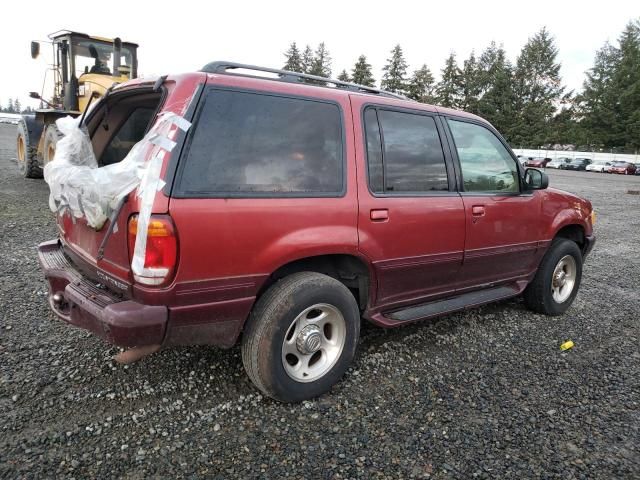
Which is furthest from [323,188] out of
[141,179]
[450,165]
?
[450,165]

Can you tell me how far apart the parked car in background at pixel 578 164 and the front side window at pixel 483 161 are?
4489 centimetres

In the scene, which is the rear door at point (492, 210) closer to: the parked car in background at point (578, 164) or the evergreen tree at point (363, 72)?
the parked car in background at point (578, 164)

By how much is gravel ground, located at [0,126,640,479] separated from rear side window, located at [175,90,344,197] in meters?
1.29

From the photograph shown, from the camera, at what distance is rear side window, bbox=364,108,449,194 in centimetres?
315

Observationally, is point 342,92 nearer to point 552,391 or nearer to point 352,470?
Result: point 352,470

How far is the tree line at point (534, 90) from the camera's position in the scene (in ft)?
192

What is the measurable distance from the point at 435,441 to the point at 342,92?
2163 millimetres

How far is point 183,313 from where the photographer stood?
246 cm

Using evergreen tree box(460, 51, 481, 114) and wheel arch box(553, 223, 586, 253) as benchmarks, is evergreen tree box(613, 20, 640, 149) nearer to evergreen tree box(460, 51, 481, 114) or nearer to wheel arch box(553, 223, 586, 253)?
evergreen tree box(460, 51, 481, 114)

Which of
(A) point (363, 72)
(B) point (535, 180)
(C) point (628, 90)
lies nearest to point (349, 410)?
(B) point (535, 180)

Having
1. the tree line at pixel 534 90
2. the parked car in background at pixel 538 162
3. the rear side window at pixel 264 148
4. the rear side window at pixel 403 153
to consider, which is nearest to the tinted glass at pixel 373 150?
the rear side window at pixel 403 153

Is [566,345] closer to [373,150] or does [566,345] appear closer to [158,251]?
[373,150]

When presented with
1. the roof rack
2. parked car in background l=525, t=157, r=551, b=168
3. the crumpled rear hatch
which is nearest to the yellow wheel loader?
the crumpled rear hatch

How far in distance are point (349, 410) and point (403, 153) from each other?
1.73 m
